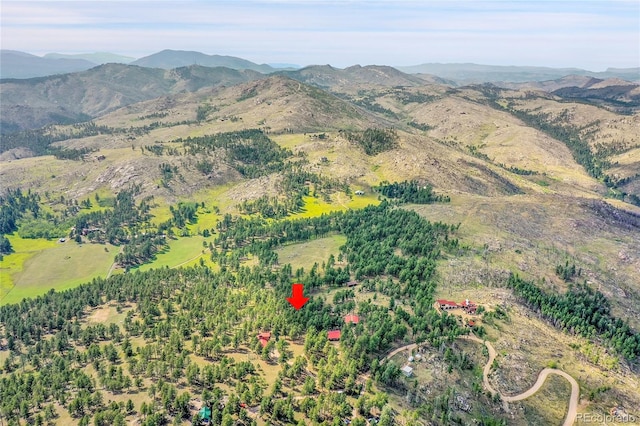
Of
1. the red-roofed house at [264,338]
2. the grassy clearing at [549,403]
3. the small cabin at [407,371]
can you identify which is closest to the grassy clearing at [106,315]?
the red-roofed house at [264,338]

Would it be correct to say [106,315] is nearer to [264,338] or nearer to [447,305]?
[264,338]

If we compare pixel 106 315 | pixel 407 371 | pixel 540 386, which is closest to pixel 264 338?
pixel 407 371

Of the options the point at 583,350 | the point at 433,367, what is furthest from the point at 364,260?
the point at 583,350

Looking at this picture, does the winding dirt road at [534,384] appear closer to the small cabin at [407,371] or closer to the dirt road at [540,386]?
the dirt road at [540,386]

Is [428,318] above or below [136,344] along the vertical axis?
above

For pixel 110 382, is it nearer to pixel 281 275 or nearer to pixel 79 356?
pixel 79 356

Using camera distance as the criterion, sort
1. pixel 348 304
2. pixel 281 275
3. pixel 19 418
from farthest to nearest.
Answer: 1. pixel 281 275
2. pixel 348 304
3. pixel 19 418

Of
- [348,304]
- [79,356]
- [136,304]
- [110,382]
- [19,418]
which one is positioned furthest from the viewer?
[136,304]

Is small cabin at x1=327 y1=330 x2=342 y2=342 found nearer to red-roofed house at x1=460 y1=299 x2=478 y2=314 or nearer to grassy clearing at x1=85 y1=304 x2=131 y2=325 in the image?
red-roofed house at x1=460 y1=299 x2=478 y2=314
